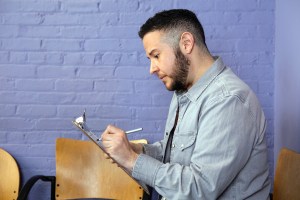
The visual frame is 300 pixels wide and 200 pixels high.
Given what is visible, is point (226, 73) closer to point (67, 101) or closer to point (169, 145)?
point (169, 145)

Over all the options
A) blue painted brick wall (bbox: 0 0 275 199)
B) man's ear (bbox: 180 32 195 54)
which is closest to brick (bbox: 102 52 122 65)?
blue painted brick wall (bbox: 0 0 275 199)

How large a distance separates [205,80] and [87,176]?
1.06 metres

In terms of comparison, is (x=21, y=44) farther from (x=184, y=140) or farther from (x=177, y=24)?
(x=184, y=140)

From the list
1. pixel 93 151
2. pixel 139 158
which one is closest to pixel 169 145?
pixel 139 158

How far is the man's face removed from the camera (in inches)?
53.1

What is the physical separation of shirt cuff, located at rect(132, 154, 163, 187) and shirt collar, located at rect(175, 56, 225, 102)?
265 millimetres

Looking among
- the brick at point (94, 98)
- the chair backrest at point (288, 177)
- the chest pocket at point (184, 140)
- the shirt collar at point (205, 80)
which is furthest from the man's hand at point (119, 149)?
the brick at point (94, 98)

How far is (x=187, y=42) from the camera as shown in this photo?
4.40ft

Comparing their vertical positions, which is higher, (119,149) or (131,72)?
(131,72)

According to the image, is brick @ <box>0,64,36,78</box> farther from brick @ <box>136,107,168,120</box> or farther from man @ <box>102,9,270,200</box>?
man @ <box>102,9,270,200</box>

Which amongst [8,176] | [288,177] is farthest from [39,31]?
[288,177]

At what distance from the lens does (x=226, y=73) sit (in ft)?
4.35

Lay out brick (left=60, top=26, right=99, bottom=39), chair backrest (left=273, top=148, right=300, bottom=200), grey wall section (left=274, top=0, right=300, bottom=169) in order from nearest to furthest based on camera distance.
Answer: chair backrest (left=273, top=148, right=300, bottom=200)
grey wall section (left=274, top=0, right=300, bottom=169)
brick (left=60, top=26, right=99, bottom=39)

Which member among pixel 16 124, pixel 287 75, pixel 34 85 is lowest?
pixel 16 124
